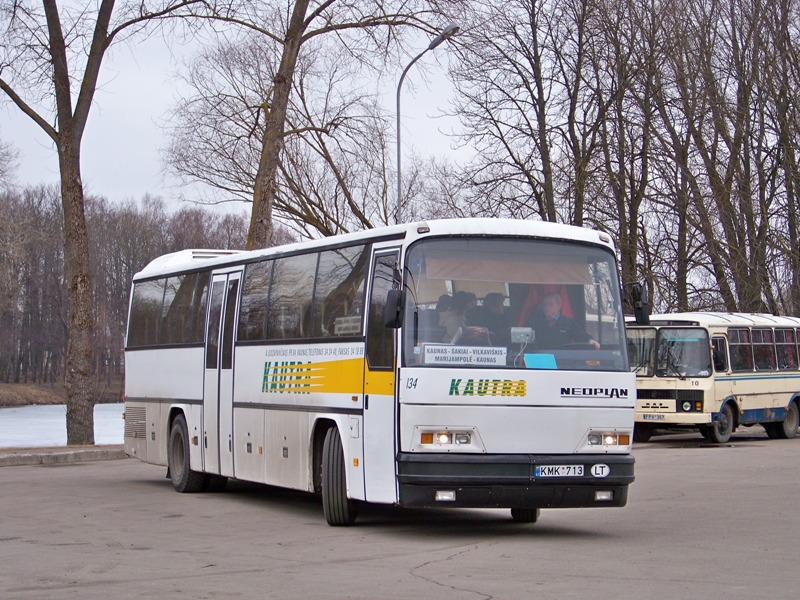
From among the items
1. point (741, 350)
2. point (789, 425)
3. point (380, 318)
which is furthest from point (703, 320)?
point (380, 318)

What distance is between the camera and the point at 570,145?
124 ft

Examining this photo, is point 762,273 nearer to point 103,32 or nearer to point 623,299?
point 103,32

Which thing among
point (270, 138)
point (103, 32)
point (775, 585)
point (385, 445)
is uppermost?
point (103, 32)

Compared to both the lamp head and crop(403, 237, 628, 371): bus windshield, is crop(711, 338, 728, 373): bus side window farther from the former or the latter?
crop(403, 237, 628, 371): bus windshield

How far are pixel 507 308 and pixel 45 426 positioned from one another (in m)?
42.9

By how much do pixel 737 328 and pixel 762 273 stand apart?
11055 mm

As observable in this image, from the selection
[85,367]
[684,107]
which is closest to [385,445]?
[85,367]

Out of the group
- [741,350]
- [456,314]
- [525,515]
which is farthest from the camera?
[741,350]

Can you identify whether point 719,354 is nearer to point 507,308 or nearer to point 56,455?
point 56,455

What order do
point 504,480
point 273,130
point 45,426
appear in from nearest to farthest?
point 504,480
point 273,130
point 45,426

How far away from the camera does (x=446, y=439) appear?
11523 millimetres

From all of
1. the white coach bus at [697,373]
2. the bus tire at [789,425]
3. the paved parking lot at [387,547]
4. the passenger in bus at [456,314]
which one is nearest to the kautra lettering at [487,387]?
the passenger in bus at [456,314]

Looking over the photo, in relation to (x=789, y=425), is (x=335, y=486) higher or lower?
lower

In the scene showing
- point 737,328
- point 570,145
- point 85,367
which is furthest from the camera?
point 570,145
